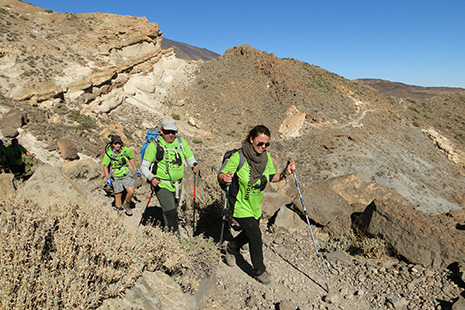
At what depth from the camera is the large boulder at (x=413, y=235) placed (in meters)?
3.89

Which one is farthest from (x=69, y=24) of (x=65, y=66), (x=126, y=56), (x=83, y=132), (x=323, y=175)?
(x=323, y=175)

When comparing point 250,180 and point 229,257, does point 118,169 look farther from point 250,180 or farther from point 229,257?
point 250,180

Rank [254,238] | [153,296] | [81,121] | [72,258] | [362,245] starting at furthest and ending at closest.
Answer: [81,121] < [362,245] < [254,238] < [153,296] < [72,258]

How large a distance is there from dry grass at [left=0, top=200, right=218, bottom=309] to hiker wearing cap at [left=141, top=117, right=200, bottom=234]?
34.6 inches

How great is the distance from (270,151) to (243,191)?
709 inches

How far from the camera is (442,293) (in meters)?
3.46

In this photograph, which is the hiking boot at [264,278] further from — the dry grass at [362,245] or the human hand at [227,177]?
the dry grass at [362,245]

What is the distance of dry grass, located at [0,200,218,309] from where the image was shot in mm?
1784

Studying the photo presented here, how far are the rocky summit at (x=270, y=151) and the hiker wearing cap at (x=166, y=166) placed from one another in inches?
37.5

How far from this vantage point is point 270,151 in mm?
21219

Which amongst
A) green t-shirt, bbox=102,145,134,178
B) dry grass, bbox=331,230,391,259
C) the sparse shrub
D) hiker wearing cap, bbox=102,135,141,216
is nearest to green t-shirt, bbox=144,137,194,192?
hiker wearing cap, bbox=102,135,141,216

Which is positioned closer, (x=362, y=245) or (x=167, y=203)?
(x=167, y=203)

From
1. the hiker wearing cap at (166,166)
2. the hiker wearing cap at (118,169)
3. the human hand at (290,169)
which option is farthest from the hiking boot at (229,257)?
the hiker wearing cap at (118,169)

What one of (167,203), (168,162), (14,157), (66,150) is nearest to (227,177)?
(168,162)
